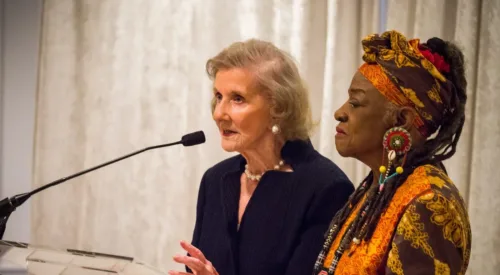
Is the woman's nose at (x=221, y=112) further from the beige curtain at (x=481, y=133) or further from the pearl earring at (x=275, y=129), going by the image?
the beige curtain at (x=481, y=133)

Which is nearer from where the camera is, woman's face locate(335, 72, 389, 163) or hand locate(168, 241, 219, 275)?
woman's face locate(335, 72, 389, 163)

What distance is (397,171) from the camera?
1.10m

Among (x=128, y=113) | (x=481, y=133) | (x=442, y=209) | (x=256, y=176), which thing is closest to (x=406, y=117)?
(x=442, y=209)

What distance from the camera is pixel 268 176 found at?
1.57 m

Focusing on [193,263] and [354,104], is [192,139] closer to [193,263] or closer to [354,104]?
[193,263]

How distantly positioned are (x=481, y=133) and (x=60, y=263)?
1.27 m

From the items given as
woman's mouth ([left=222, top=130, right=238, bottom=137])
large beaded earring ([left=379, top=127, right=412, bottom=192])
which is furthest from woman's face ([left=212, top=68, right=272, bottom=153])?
large beaded earring ([left=379, top=127, right=412, bottom=192])

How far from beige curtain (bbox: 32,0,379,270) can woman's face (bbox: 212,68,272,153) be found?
2.17ft

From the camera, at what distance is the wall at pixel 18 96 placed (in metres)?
2.50

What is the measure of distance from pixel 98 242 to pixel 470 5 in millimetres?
1674

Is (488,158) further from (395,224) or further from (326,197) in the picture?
(395,224)

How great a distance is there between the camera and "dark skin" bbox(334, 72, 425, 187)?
3.72ft

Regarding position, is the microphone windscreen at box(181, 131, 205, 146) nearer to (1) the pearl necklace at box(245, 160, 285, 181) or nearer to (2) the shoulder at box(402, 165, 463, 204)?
(1) the pearl necklace at box(245, 160, 285, 181)

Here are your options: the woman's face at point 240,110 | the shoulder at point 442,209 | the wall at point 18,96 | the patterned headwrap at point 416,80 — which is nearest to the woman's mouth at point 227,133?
the woman's face at point 240,110
